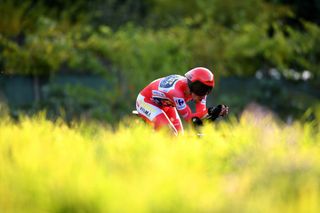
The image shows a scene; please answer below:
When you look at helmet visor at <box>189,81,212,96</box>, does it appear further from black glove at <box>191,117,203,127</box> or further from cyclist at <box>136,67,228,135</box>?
black glove at <box>191,117,203,127</box>

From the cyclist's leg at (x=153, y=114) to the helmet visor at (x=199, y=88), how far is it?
2.26 feet

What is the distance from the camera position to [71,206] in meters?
6.19

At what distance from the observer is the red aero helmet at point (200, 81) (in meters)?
12.1

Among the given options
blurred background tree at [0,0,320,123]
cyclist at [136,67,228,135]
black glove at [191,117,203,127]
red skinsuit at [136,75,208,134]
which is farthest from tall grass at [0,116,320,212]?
blurred background tree at [0,0,320,123]

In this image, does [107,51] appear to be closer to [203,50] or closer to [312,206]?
[203,50]

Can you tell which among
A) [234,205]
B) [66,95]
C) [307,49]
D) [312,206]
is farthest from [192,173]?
[307,49]

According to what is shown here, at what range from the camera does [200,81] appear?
1205 cm

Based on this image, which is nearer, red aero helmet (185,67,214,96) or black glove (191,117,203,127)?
black glove (191,117,203,127)

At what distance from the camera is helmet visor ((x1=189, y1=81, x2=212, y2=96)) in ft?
39.7

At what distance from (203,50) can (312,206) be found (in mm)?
23704

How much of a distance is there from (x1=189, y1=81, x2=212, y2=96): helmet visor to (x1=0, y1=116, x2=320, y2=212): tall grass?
3.00 m

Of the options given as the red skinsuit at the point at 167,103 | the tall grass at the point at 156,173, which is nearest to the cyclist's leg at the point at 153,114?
the red skinsuit at the point at 167,103

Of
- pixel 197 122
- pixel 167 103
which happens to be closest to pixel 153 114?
pixel 167 103

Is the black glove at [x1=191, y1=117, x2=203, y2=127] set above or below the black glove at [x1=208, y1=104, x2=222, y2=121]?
below
